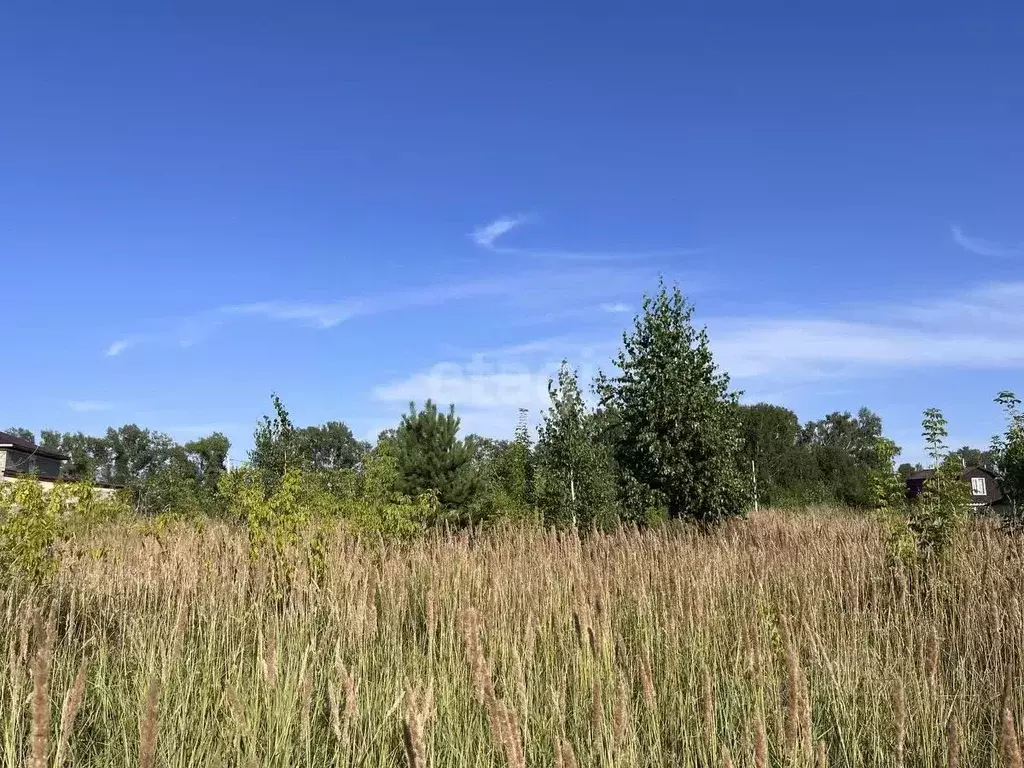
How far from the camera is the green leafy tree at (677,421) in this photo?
13.5 m

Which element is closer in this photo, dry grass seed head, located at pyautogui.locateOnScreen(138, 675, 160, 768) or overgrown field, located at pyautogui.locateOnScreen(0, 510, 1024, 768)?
dry grass seed head, located at pyautogui.locateOnScreen(138, 675, 160, 768)

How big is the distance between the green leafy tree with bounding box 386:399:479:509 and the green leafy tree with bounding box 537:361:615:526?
5.96 feet

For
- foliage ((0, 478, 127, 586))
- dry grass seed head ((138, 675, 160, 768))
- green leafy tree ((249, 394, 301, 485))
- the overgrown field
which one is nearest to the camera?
dry grass seed head ((138, 675, 160, 768))

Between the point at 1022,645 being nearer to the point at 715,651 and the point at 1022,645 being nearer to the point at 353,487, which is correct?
the point at 715,651

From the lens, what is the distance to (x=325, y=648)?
4.65 meters

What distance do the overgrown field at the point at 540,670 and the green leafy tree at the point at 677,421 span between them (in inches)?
241

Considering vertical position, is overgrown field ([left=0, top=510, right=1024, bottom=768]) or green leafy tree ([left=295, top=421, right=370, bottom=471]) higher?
green leafy tree ([left=295, top=421, right=370, bottom=471])

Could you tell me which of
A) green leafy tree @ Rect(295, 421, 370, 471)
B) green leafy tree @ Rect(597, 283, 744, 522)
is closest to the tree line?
green leafy tree @ Rect(597, 283, 744, 522)

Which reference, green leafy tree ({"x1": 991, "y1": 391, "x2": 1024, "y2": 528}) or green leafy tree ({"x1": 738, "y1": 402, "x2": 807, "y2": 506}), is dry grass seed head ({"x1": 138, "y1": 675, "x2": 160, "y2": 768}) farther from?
green leafy tree ({"x1": 738, "y1": 402, "x2": 807, "y2": 506})

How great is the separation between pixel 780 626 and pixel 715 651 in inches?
49.2

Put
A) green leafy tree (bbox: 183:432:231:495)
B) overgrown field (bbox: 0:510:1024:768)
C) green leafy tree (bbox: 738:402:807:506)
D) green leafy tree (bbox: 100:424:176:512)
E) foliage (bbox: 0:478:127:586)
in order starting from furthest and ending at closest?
green leafy tree (bbox: 100:424:176:512) → green leafy tree (bbox: 738:402:807:506) → green leafy tree (bbox: 183:432:231:495) → foliage (bbox: 0:478:127:586) → overgrown field (bbox: 0:510:1024:768)

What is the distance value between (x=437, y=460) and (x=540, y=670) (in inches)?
494

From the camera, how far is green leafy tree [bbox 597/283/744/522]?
13.5 metres

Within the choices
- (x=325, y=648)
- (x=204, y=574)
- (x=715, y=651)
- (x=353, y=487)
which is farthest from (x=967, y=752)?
(x=353, y=487)
